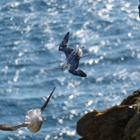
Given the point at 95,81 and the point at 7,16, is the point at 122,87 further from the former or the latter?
the point at 7,16

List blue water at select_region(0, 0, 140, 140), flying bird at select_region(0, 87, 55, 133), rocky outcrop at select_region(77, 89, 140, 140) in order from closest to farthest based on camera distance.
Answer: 1. flying bird at select_region(0, 87, 55, 133)
2. rocky outcrop at select_region(77, 89, 140, 140)
3. blue water at select_region(0, 0, 140, 140)

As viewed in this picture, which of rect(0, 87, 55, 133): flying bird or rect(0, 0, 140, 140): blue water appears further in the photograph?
rect(0, 0, 140, 140): blue water

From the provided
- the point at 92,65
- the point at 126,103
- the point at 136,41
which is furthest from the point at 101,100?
the point at 126,103

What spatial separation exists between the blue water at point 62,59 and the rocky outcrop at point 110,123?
32.0 metres

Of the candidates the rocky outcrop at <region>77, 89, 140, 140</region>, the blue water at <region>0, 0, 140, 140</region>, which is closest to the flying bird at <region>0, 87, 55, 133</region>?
the rocky outcrop at <region>77, 89, 140, 140</region>

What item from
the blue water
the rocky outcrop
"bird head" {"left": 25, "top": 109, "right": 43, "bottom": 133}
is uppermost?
"bird head" {"left": 25, "top": 109, "right": 43, "bottom": 133}

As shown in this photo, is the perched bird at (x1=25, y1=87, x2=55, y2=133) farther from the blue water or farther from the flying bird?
the blue water

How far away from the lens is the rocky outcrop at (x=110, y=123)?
2414 centimetres

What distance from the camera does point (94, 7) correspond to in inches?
3570

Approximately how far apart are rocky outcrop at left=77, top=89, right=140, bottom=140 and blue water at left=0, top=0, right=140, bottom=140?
31953 mm

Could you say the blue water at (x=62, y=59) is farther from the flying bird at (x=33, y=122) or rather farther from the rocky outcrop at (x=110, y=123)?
the flying bird at (x=33, y=122)

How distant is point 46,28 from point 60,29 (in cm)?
194

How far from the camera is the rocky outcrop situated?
950 inches

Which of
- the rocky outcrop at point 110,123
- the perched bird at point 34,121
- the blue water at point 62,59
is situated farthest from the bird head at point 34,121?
the blue water at point 62,59
